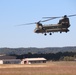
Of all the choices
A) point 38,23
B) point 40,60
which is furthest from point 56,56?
point 38,23

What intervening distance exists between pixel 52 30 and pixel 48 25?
254cm

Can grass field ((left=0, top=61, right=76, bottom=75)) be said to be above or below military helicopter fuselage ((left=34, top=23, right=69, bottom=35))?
below

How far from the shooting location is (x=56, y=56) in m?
188

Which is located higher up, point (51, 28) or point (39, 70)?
point (51, 28)

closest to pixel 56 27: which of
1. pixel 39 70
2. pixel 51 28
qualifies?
pixel 51 28

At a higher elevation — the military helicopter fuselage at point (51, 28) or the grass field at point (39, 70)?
the military helicopter fuselage at point (51, 28)

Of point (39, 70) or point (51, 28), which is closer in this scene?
point (51, 28)

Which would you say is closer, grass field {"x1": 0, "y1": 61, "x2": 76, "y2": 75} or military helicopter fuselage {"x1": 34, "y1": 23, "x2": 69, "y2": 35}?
grass field {"x1": 0, "y1": 61, "x2": 76, "y2": 75}

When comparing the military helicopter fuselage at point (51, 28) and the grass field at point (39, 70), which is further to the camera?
the military helicopter fuselage at point (51, 28)

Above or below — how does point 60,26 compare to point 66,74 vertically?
above

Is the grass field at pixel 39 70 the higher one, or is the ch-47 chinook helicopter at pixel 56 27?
the ch-47 chinook helicopter at pixel 56 27

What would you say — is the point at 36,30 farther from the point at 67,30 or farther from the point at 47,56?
the point at 47,56

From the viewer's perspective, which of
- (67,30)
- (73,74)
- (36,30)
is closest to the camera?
(73,74)

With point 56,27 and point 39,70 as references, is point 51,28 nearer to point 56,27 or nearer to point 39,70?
point 56,27
